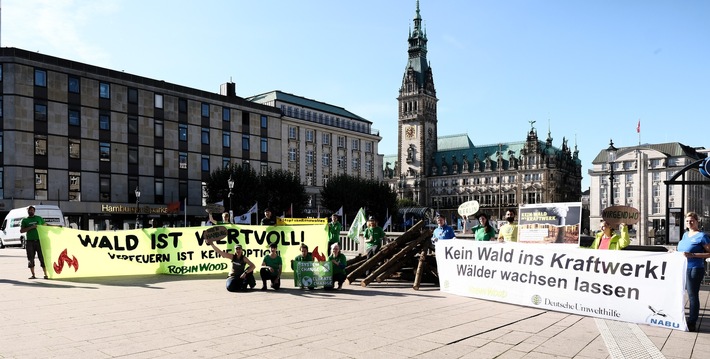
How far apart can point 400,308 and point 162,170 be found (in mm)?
54046

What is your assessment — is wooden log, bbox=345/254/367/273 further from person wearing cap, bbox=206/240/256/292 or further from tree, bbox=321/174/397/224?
tree, bbox=321/174/397/224

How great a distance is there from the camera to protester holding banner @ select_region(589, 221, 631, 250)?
1115 cm

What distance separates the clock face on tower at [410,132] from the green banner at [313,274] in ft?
491

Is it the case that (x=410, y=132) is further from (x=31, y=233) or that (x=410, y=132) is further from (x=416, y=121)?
(x=31, y=233)

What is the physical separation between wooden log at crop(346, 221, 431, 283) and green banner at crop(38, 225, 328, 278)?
4.76 ft

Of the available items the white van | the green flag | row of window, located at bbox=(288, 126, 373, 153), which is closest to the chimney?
row of window, located at bbox=(288, 126, 373, 153)

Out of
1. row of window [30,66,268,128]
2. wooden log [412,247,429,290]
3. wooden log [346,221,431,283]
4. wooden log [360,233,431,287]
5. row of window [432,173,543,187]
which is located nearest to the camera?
wooden log [412,247,429,290]

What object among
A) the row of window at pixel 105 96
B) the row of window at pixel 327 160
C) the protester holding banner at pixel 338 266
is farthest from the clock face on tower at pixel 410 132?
the protester holding banner at pixel 338 266

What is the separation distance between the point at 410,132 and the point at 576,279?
154 meters

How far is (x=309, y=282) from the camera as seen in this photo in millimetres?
13820

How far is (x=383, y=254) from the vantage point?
15570mm

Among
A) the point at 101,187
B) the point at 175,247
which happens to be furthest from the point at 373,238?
the point at 101,187

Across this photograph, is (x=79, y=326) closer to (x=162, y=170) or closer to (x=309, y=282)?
(x=309, y=282)

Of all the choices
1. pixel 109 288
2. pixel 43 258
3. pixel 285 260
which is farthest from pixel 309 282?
pixel 43 258
